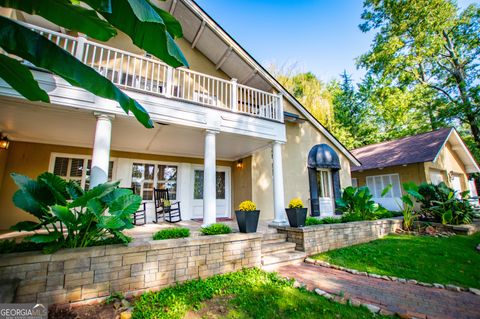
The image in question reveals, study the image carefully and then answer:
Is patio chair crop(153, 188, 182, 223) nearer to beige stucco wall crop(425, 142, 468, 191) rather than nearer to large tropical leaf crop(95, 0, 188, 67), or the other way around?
large tropical leaf crop(95, 0, 188, 67)

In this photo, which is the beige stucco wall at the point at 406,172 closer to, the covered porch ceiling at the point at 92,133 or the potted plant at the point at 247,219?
the covered porch ceiling at the point at 92,133

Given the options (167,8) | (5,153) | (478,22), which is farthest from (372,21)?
(5,153)

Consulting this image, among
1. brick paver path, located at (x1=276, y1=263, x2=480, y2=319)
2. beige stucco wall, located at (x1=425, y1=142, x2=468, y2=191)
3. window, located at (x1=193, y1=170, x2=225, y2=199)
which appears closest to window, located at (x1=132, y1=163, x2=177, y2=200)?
window, located at (x1=193, y1=170, x2=225, y2=199)

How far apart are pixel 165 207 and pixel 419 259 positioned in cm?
722

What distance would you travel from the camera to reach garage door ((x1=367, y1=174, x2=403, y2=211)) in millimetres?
11929

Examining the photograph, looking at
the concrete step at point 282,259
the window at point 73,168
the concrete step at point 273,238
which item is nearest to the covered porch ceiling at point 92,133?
the window at point 73,168

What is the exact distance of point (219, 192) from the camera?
29.2 ft

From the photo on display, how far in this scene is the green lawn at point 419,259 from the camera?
164 inches

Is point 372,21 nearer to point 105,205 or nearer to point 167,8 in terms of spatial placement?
point 167,8

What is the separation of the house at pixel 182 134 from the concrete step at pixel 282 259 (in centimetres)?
131

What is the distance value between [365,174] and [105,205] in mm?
14790

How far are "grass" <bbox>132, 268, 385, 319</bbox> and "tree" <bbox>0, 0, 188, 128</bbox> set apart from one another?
276cm

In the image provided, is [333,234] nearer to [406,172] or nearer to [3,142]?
[406,172]

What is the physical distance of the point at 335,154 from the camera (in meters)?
9.44
